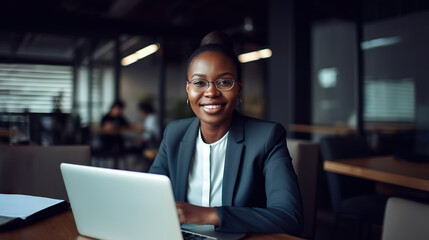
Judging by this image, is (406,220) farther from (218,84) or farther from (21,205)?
(21,205)

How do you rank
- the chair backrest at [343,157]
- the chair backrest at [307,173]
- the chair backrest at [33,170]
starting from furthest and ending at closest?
1. the chair backrest at [343,157]
2. the chair backrest at [307,173]
3. the chair backrest at [33,170]

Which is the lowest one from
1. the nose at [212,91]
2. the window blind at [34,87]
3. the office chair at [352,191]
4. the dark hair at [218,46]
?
the office chair at [352,191]

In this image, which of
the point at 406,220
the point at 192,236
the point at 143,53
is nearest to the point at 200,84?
the point at 192,236

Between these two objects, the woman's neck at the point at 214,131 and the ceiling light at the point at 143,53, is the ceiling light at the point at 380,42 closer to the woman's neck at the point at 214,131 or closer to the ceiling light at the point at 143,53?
the woman's neck at the point at 214,131

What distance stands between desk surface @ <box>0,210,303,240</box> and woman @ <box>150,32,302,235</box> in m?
0.08

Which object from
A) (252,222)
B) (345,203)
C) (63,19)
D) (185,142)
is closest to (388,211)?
(252,222)

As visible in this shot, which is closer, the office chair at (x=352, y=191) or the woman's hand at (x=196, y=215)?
the woman's hand at (x=196, y=215)

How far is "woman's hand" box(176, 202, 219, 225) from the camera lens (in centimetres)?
99

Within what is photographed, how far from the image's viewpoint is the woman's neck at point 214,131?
1.41 metres

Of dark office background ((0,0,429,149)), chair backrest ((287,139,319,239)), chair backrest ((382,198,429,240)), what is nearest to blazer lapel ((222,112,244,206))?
chair backrest ((382,198,429,240))

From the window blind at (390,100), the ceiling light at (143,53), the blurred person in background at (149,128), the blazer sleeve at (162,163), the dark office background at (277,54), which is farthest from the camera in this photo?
the ceiling light at (143,53)

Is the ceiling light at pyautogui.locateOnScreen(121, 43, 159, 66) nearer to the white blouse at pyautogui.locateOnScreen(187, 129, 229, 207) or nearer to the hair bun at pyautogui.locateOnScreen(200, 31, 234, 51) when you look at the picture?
the hair bun at pyautogui.locateOnScreen(200, 31, 234, 51)

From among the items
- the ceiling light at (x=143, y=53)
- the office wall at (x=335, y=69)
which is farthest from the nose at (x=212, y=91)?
the ceiling light at (x=143, y=53)

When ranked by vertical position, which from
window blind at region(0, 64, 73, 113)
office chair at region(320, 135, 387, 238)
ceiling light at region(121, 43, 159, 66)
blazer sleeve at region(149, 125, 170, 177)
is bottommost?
office chair at region(320, 135, 387, 238)
